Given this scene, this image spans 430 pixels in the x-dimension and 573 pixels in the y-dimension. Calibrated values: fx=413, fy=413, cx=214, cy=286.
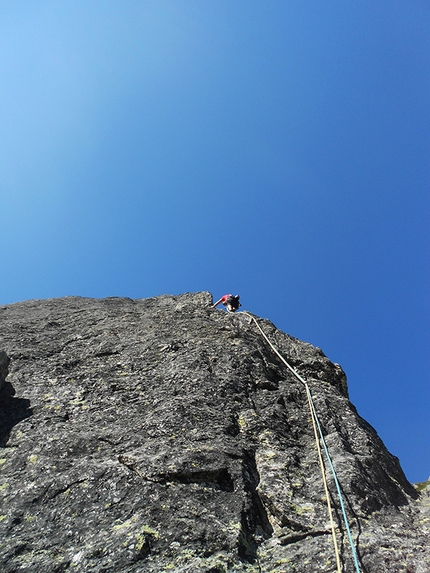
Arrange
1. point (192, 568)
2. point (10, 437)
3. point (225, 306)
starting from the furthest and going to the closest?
1. point (225, 306)
2. point (10, 437)
3. point (192, 568)

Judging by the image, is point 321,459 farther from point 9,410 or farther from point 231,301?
point 231,301

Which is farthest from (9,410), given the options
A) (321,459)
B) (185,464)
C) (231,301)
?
(231,301)

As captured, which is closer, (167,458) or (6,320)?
(167,458)

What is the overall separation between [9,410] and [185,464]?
378 cm

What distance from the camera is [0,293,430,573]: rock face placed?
4859 millimetres

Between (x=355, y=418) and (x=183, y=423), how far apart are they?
3510 millimetres

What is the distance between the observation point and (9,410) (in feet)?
25.2

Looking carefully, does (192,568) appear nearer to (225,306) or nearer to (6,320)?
(6,320)

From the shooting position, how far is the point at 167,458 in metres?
6.17

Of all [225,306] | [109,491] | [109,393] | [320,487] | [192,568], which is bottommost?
→ [192,568]

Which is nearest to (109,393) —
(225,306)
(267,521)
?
Result: (267,521)

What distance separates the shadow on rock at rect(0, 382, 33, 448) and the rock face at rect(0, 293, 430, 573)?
0.12ft

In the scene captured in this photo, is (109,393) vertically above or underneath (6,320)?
underneath

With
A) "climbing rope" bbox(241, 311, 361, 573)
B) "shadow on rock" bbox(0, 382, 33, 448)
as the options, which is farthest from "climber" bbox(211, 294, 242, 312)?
"shadow on rock" bbox(0, 382, 33, 448)
